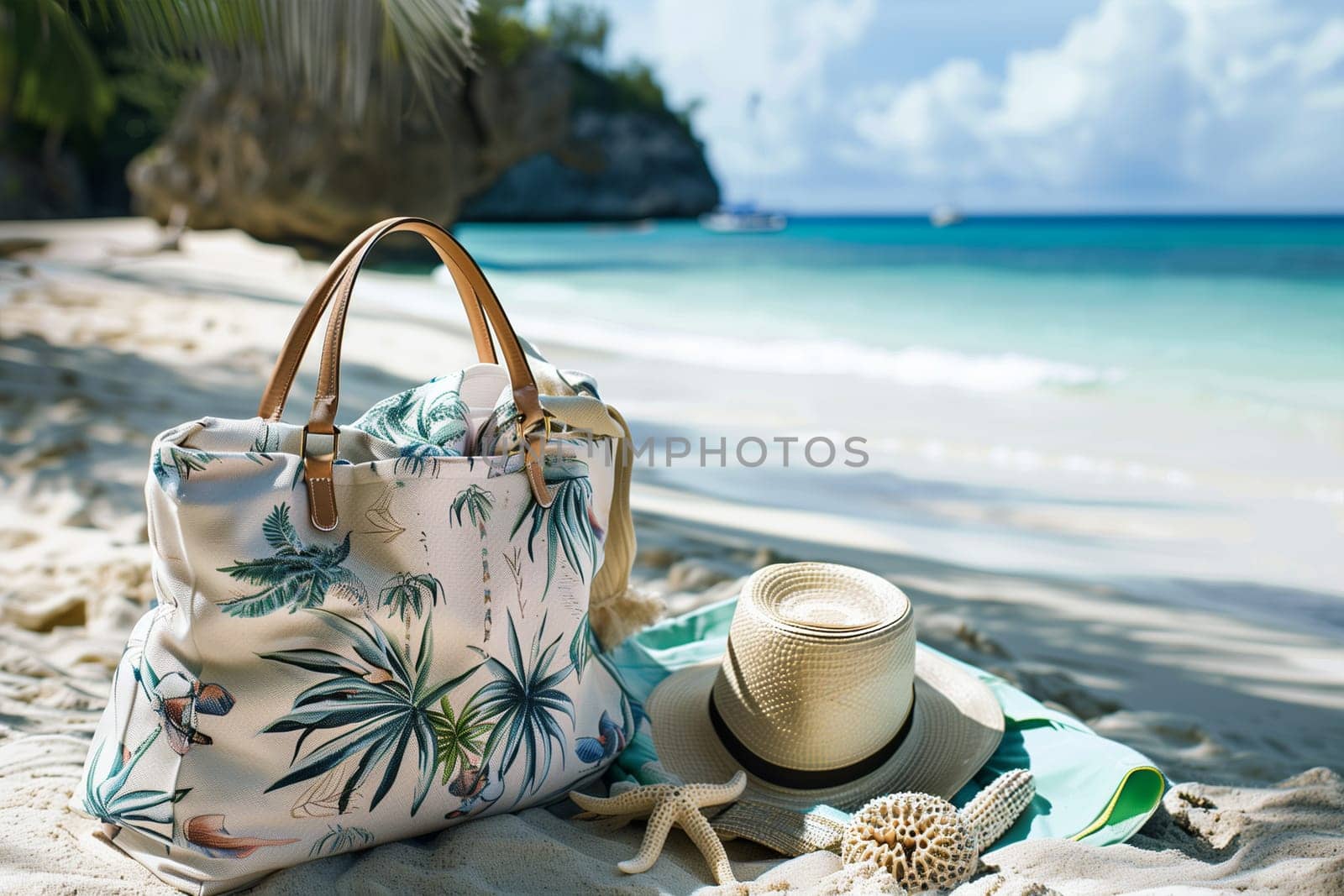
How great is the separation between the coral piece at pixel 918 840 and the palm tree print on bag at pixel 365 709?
0.75 m

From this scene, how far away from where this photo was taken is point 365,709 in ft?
5.06

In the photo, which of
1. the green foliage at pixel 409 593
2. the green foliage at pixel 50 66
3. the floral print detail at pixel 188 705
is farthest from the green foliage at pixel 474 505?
the green foliage at pixel 50 66

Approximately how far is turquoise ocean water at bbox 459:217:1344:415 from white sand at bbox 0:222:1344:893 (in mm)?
3896

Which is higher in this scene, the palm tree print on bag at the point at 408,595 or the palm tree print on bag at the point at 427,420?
the palm tree print on bag at the point at 427,420

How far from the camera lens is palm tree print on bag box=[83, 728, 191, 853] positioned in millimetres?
1463

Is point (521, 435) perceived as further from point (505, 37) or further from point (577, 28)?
point (577, 28)

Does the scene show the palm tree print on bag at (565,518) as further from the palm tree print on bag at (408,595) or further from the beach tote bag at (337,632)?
the palm tree print on bag at (408,595)

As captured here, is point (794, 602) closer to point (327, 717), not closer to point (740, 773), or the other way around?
point (740, 773)

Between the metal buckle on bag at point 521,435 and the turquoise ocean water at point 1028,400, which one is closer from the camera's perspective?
the metal buckle on bag at point 521,435

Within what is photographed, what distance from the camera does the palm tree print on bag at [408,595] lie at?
1.55 m

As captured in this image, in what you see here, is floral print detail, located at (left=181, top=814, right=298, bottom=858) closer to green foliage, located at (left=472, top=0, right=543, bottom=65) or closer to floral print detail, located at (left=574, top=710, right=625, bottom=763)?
floral print detail, located at (left=574, top=710, right=625, bottom=763)

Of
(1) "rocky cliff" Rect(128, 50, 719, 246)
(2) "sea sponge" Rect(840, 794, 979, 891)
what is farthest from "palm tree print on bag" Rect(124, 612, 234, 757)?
(1) "rocky cliff" Rect(128, 50, 719, 246)

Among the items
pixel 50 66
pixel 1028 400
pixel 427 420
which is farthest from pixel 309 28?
pixel 50 66

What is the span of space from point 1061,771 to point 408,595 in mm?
1323
